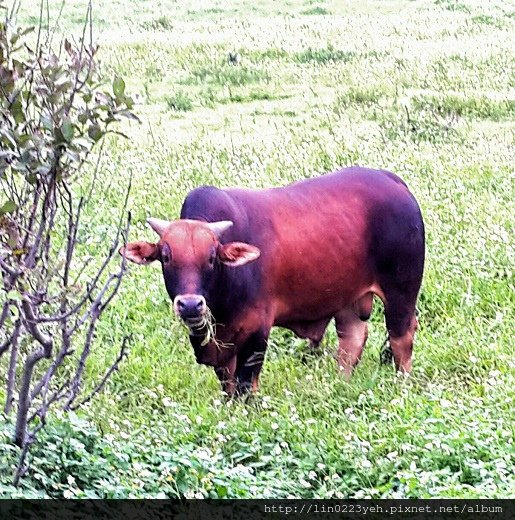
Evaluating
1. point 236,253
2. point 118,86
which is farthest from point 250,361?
point 118,86

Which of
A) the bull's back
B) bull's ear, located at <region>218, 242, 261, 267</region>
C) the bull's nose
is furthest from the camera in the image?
the bull's back

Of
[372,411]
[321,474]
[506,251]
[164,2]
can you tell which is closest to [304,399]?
[372,411]

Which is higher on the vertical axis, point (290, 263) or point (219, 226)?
point (219, 226)

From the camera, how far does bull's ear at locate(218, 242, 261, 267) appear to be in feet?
19.3

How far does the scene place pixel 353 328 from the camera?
23.1ft

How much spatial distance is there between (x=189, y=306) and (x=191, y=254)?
1.04 feet

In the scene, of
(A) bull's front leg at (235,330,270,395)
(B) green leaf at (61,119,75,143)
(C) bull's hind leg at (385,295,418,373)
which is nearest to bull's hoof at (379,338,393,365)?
(C) bull's hind leg at (385,295,418,373)

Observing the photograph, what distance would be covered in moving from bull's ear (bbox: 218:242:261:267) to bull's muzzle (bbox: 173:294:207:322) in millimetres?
303

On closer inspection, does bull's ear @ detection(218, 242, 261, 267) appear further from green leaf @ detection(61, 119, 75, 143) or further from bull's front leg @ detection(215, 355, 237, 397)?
green leaf @ detection(61, 119, 75, 143)

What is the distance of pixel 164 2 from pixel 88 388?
19798mm

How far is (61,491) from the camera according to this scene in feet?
15.5

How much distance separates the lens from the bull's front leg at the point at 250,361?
20.5 ft

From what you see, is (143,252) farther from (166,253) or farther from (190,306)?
(190,306)

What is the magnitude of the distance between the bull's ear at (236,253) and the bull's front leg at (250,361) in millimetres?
526
